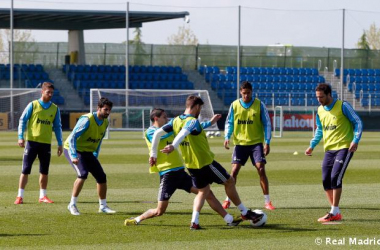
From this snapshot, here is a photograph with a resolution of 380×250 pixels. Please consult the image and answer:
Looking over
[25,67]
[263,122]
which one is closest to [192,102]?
[263,122]

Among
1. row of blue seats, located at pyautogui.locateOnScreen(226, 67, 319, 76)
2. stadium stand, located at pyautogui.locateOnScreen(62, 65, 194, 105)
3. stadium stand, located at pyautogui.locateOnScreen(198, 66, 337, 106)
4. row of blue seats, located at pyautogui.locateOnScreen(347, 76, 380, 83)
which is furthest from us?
row of blue seats, located at pyautogui.locateOnScreen(347, 76, 380, 83)

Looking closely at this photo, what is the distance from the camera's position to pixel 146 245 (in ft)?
31.2

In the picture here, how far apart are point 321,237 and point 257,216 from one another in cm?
110

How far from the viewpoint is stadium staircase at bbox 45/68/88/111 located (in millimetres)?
49875

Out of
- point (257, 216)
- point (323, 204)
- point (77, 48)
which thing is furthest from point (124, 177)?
point (77, 48)

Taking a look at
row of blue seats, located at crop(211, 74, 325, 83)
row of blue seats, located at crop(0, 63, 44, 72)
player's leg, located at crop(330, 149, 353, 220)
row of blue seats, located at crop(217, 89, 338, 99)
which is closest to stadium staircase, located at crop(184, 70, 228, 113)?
row of blue seats, located at crop(217, 89, 338, 99)

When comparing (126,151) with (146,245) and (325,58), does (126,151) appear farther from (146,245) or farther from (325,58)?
(325,58)

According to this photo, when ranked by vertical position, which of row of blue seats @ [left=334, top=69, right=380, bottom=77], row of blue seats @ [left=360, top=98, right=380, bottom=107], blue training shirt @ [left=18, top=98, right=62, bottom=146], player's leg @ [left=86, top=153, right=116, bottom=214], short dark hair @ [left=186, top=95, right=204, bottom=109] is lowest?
row of blue seats @ [left=360, top=98, right=380, bottom=107]

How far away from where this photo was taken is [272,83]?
56.5 m

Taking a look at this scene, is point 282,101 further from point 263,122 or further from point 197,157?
point 197,157

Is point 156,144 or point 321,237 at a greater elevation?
point 156,144

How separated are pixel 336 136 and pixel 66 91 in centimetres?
4136

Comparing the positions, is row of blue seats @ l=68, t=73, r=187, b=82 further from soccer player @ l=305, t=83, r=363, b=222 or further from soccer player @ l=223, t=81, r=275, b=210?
soccer player @ l=305, t=83, r=363, b=222

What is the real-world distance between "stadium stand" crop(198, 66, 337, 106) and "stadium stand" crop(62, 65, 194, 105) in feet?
6.90
